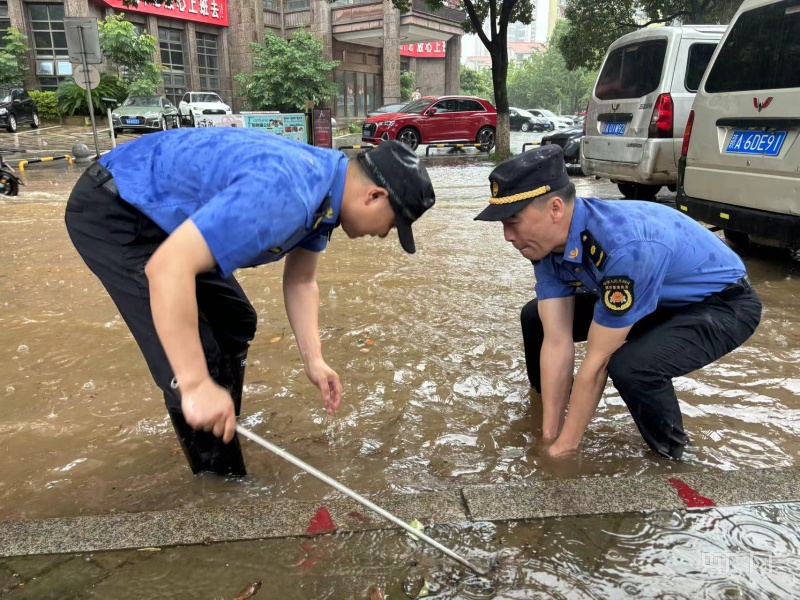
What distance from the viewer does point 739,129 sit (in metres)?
4.76

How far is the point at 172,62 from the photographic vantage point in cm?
2642

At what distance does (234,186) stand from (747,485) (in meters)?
2.02

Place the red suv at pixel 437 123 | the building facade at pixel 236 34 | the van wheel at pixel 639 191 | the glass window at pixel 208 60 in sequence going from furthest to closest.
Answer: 1. the glass window at pixel 208 60
2. the building facade at pixel 236 34
3. the red suv at pixel 437 123
4. the van wheel at pixel 639 191

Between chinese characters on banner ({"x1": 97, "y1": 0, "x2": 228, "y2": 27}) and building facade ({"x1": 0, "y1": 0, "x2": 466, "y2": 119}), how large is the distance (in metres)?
0.04

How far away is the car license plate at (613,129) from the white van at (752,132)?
1783 millimetres

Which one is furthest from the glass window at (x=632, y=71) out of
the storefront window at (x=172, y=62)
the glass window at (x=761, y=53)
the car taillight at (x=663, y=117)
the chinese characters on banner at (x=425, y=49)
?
the chinese characters on banner at (x=425, y=49)

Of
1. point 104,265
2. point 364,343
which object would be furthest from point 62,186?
point 104,265

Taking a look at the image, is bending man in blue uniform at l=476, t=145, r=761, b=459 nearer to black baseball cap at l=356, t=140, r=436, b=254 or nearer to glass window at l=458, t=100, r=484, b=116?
black baseball cap at l=356, t=140, r=436, b=254

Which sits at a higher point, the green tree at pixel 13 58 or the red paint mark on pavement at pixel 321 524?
the green tree at pixel 13 58

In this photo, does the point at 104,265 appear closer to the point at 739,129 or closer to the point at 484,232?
the point at 739,129

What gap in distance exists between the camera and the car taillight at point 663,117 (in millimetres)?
6480

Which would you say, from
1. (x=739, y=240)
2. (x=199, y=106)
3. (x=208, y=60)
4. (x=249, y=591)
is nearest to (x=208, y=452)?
(x=249, y=591)

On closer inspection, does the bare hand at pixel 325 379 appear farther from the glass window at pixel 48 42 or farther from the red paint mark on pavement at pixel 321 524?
the glass window at pixel 48 42

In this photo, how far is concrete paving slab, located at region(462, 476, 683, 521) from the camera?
209 cm
